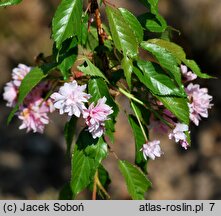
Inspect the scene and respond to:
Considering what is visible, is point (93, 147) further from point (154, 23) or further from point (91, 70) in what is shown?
point (154, 23)

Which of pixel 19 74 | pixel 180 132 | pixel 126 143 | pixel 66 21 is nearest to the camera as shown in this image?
pixel 66 21

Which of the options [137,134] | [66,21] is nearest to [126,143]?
[137,134]

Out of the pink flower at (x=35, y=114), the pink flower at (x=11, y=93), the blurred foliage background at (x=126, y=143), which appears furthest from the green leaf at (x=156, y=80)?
the blurred foliage background at (x=126, y=143)

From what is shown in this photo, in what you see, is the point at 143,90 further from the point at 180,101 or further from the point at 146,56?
the point at 146,56

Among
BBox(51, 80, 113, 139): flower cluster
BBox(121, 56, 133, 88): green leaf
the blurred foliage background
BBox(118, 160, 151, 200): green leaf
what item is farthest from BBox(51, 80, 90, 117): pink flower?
the blurred foliage background

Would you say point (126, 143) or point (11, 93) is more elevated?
point (11, 93)

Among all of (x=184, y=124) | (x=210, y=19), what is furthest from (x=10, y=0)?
(x=210, y=19)
